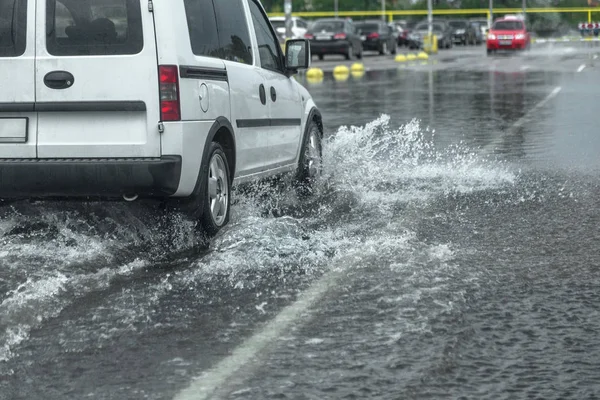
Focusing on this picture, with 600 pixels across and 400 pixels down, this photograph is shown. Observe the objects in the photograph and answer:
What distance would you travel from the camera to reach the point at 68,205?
8.04m

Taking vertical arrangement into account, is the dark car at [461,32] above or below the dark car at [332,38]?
below

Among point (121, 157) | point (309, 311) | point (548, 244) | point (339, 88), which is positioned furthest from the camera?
point (339, 88)

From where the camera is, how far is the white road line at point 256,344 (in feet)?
14.9

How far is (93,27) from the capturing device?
717 cm

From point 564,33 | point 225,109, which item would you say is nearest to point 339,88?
point 225,109

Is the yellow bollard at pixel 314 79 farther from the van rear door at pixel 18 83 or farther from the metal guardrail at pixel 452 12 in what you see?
the metal guardrail at pixel 452 12

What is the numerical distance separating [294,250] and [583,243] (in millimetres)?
1825

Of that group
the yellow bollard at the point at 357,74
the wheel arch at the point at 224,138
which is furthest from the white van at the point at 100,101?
the yellow bollard at the point at 357,74

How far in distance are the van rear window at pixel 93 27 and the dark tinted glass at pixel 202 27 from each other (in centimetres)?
45

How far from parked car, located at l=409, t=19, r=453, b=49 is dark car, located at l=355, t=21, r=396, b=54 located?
930cm

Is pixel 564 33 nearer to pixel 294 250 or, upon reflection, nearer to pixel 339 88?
pixel 339 88

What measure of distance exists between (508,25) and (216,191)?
50233 millimetres

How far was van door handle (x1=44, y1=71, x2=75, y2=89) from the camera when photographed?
7133 millimetres

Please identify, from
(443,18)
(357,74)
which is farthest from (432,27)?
(357,74)
